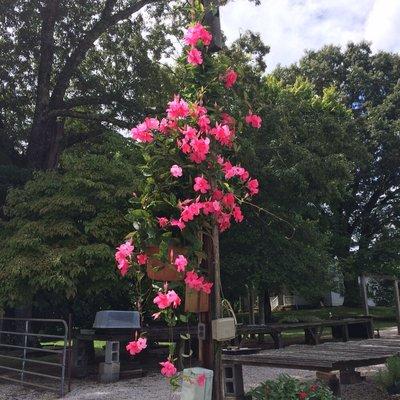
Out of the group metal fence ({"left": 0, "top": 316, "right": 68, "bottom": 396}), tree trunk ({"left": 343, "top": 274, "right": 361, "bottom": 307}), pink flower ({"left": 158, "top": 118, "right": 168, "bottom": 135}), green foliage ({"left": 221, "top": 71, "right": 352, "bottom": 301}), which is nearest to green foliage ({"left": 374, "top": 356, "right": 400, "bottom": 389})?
pink flower ({"left": 158, "top": 118, "right": 168, "bottom": 135})

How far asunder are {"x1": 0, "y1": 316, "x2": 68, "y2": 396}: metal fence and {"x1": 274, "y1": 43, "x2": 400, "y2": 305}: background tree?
46.2 ft

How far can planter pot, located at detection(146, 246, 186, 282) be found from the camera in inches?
120

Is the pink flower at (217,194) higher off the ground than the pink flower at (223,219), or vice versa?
the pink flower at (217,194)

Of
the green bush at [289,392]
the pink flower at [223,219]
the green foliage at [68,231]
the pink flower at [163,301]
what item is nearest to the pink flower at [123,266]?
the pink flower at [163,301]

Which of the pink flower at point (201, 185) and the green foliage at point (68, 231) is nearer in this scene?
the pink flower at point (201, 185)

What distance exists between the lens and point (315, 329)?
1329 cm

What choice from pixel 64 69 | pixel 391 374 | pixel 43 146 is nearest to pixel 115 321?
pixel 391 374

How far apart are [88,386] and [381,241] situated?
64.0 ft

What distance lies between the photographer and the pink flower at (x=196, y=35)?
3289 mm

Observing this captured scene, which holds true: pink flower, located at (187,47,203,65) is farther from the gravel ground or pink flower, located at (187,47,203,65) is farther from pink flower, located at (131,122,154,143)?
the gravel ground

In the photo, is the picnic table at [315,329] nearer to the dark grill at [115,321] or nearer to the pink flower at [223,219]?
the dark grill at [115,321]

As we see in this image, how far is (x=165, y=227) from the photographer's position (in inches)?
120

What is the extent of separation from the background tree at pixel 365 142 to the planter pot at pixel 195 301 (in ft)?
66.4

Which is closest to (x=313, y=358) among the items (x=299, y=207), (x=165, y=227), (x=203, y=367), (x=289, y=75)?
(x=203, y=367)
